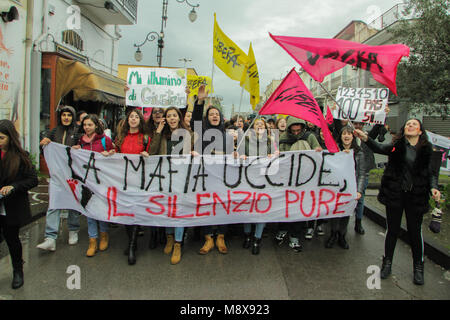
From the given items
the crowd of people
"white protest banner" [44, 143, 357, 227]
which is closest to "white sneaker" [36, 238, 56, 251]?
the crowd of people

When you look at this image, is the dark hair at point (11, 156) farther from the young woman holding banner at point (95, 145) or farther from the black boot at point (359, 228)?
the black boot at point (359, 228)

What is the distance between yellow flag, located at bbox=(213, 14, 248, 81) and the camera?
5082mm

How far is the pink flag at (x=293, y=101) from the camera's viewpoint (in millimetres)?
3928

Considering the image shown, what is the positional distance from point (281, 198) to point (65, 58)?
26.4 feet

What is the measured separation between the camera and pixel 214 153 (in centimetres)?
445

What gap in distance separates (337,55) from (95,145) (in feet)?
11.0

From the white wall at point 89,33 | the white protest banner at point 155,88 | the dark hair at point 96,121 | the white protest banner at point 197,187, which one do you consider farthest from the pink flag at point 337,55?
the white wall at point 89,33

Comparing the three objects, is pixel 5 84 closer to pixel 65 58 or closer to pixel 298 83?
pixel 65 58

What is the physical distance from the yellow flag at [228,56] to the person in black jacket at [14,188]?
3.12 meters

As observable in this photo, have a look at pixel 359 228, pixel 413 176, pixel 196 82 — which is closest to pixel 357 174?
pixel 359 228

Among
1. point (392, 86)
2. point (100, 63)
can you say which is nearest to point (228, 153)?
point (392, 86)
